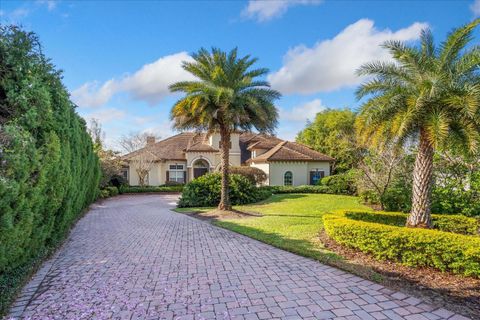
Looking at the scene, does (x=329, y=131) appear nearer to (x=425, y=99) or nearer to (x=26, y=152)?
(x=425, y=99)

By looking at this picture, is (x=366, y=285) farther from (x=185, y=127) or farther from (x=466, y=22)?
(x=185, y=127)

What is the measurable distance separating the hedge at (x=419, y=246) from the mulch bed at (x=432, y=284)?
0.63 feet

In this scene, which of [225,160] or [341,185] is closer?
[225,160]

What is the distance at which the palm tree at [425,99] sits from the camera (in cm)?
847

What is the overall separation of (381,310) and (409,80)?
298 inches

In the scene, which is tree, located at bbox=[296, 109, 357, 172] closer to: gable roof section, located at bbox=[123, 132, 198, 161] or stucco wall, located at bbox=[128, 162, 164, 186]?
gable roof section, located at bbox=[123, 132, 198, 161]

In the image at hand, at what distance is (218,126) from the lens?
17.7 m

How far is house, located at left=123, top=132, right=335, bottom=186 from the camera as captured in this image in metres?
30.7

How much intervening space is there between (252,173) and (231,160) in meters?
8.15

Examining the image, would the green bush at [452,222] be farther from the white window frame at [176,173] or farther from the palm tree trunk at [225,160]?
the white window frame at [176,173]

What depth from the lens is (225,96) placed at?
50.4 ft

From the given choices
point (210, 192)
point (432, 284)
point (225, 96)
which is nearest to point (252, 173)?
point (210, 192)

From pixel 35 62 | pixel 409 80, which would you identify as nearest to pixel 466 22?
pixel 409 80

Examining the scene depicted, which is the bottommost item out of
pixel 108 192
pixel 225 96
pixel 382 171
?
pixel 108 192
